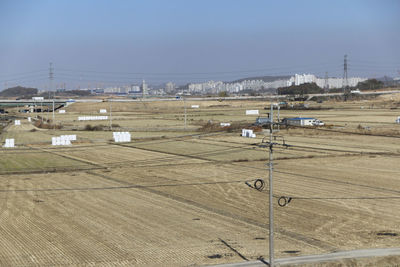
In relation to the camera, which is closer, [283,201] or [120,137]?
[283,201]

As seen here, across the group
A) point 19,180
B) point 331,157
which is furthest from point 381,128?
point 19,180

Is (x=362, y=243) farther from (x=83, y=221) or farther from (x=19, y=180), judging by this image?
(x=19, y=180)

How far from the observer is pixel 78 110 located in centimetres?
13212

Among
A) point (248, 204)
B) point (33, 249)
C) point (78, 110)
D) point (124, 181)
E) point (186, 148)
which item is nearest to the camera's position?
point (33, 249)

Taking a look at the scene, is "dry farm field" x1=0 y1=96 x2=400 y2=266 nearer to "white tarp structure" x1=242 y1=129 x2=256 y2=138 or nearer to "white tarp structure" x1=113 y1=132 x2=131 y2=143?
"white tarp structure" x1=113 y1=132 x2=131 y2=143

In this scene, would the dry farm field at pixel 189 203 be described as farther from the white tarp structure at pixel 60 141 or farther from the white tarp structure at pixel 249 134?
the white tarp structure at pixel 249 134

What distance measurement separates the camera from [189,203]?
26.4m

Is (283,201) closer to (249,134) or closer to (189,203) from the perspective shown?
(189,203)

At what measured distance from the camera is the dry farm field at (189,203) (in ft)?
61.6

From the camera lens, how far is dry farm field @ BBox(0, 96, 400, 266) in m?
18.8

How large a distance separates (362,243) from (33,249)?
40.3 feet

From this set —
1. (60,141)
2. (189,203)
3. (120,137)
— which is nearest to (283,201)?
(189,203)

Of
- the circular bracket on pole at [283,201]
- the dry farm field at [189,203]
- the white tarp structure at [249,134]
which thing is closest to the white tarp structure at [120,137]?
the dry farm field at [189,203]

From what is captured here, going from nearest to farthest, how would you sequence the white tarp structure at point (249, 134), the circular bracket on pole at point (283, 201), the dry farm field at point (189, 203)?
the dry farm field at point (189, 203)
the circular bracket on pole at point (283, 201)
the white tarp structure at point (249, 134)
